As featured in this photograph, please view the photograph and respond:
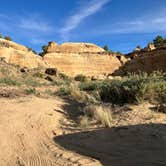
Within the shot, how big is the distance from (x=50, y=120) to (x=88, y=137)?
1.65 metres

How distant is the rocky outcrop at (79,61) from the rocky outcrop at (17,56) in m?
6.34

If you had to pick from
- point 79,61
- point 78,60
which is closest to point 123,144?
point 79,61

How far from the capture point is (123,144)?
5.95 m

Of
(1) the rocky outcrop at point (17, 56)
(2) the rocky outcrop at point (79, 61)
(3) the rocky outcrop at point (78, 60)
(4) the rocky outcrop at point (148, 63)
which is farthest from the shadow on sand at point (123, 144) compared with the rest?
(2) the rocky outcrop at point (79, 61)

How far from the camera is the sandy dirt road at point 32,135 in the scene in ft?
17.2

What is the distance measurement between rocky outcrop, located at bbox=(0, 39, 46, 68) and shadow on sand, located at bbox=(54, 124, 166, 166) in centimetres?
3145

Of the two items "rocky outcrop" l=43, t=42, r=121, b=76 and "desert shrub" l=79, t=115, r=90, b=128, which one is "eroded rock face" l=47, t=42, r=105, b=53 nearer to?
"rocky outcrop" l=43, t=42, r=121, b=76

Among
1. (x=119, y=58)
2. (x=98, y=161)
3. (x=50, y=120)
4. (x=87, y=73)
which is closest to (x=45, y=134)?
(x=50, y=120)

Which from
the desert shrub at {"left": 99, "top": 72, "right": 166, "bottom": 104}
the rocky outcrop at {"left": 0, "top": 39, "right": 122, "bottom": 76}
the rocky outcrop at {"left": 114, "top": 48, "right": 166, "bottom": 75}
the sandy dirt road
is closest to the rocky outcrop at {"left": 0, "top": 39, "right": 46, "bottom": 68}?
the rocky outcrop at {"left": 0, "top": 39, "right": 122, "bottom": 76}

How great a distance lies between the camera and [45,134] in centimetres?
684

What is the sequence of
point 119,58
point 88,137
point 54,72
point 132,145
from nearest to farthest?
point 132,145, point 88,137, point 54,72, point 119,58

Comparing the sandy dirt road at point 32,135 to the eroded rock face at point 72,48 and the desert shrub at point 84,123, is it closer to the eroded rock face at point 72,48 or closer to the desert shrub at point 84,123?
the desert shrub at point 84,123

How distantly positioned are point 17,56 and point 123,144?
34.1 m

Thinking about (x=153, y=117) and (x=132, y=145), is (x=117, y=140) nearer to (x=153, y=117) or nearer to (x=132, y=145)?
(x=132, y=145)
